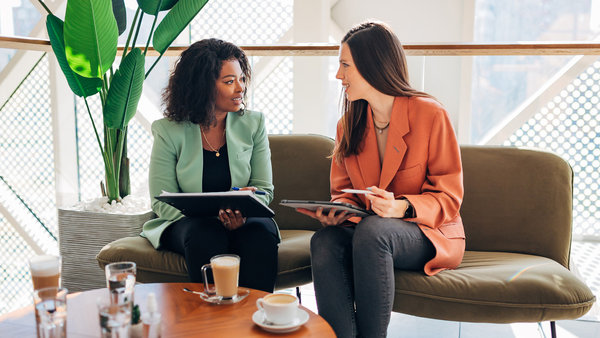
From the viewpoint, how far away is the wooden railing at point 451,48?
89.4 inches

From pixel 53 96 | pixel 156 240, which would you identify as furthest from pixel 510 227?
pixel 53 96

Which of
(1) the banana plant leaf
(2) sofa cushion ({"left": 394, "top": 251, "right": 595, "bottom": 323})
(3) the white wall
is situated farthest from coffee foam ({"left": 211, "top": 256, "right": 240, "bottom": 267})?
(3) the white wall

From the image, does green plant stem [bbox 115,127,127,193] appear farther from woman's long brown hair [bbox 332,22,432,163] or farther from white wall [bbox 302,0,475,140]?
white wall [bbox 302,0,475,140]

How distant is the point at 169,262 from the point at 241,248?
0.90 feet

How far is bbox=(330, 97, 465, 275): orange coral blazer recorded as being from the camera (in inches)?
65.8

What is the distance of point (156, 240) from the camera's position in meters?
1.93

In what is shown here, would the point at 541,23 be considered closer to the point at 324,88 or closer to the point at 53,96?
the point at 324,88

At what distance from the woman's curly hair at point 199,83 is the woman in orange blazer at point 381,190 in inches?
20.2

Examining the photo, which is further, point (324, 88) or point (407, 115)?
point (324, 88)

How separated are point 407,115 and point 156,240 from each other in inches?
39.2

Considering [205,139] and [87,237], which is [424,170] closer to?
[205,139]

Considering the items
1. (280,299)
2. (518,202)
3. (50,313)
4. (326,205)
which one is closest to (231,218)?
(326,205)

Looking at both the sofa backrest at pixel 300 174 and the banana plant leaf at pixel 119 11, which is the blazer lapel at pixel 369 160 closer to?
the sofa backrest at pixel 300 174

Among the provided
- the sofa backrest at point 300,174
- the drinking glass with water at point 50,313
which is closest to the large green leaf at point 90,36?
the sofa backrest at point 300,174
